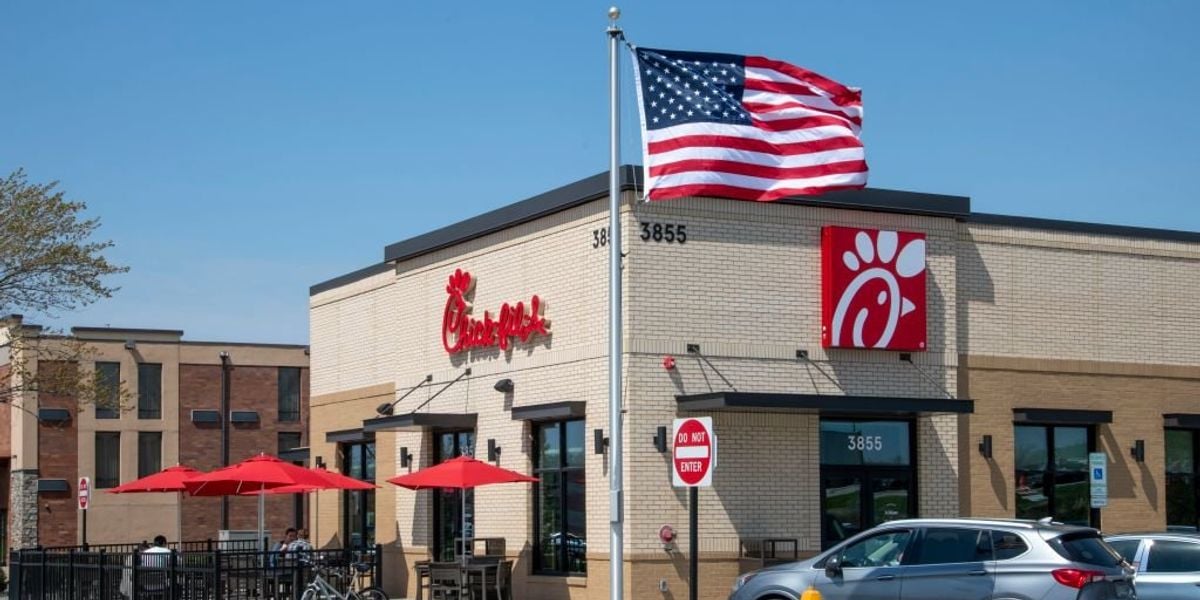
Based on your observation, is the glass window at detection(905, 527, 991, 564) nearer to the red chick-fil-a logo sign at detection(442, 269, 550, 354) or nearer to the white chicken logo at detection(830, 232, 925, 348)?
the white chicken logo at detection(830, 232, 925, 348)

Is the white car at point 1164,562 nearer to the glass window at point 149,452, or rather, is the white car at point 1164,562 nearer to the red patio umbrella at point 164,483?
the red patio umbrella at point 164,483

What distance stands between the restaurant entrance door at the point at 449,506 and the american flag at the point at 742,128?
10.4 meters

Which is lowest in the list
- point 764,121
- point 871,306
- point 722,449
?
point 722,449

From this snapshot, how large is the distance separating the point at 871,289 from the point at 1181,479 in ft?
24.9

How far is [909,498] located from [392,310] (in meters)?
10.8

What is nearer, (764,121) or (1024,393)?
(764,121)

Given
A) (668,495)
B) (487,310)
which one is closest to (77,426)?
(487,310)

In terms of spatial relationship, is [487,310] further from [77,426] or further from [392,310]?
[77,426]

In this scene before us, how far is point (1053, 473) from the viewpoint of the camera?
91.5 feet

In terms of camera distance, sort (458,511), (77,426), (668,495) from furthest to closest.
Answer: (77,426), (458,511), (668,495)

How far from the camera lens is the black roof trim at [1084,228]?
90.9ft

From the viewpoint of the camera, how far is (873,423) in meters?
26.3

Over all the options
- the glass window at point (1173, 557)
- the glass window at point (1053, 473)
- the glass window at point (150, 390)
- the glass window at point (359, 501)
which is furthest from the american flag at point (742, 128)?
the glass window at point (150, 390)

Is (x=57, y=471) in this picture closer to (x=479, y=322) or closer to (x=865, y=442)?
(x=479, y=322)
